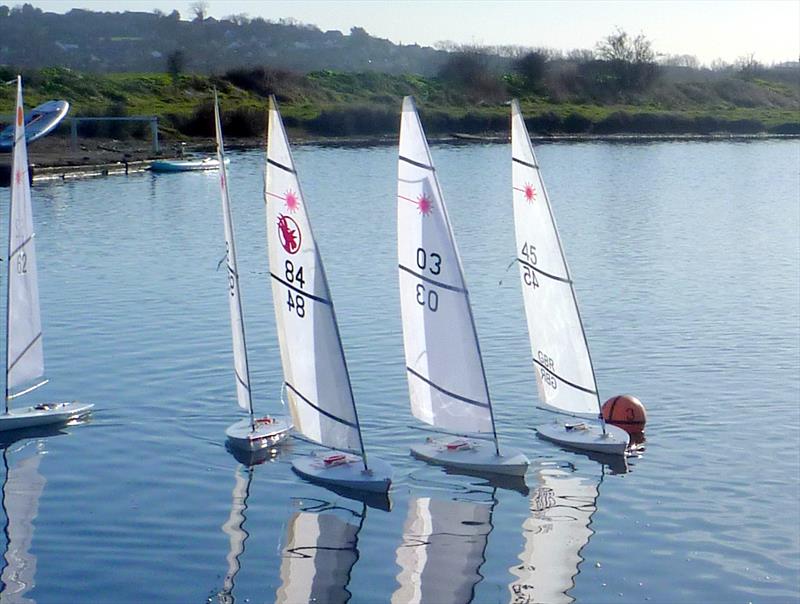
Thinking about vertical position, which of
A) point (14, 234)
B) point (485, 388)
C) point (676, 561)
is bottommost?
point (676, 561)

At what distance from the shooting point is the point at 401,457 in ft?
72.4

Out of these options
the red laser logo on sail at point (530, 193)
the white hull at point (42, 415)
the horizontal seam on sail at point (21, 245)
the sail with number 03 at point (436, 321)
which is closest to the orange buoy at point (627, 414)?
the sail with number 03 at point (436, 321)

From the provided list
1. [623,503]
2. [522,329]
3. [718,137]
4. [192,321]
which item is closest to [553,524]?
[623,503]

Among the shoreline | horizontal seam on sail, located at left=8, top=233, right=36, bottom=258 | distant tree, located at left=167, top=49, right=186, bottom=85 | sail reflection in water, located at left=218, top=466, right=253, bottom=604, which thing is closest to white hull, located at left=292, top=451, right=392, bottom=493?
sail reflection in water, located at left=218, top=466, right=253, bottom=604

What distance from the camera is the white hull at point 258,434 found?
22.2 metres

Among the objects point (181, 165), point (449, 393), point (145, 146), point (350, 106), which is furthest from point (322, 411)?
point (350, 106)

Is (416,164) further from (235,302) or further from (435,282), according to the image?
(235,302)

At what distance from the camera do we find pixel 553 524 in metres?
19.2

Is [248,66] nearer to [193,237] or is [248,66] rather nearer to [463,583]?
[193,237]

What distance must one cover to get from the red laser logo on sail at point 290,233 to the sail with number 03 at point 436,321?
1661mm

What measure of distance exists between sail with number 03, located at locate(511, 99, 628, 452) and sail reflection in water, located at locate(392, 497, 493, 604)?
367 cm

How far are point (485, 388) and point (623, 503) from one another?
2.92m

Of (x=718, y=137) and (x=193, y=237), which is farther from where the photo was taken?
(x=718, y=137)

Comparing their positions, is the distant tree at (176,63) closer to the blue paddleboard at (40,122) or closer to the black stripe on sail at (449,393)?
the blue paddleboard at (40,122)
